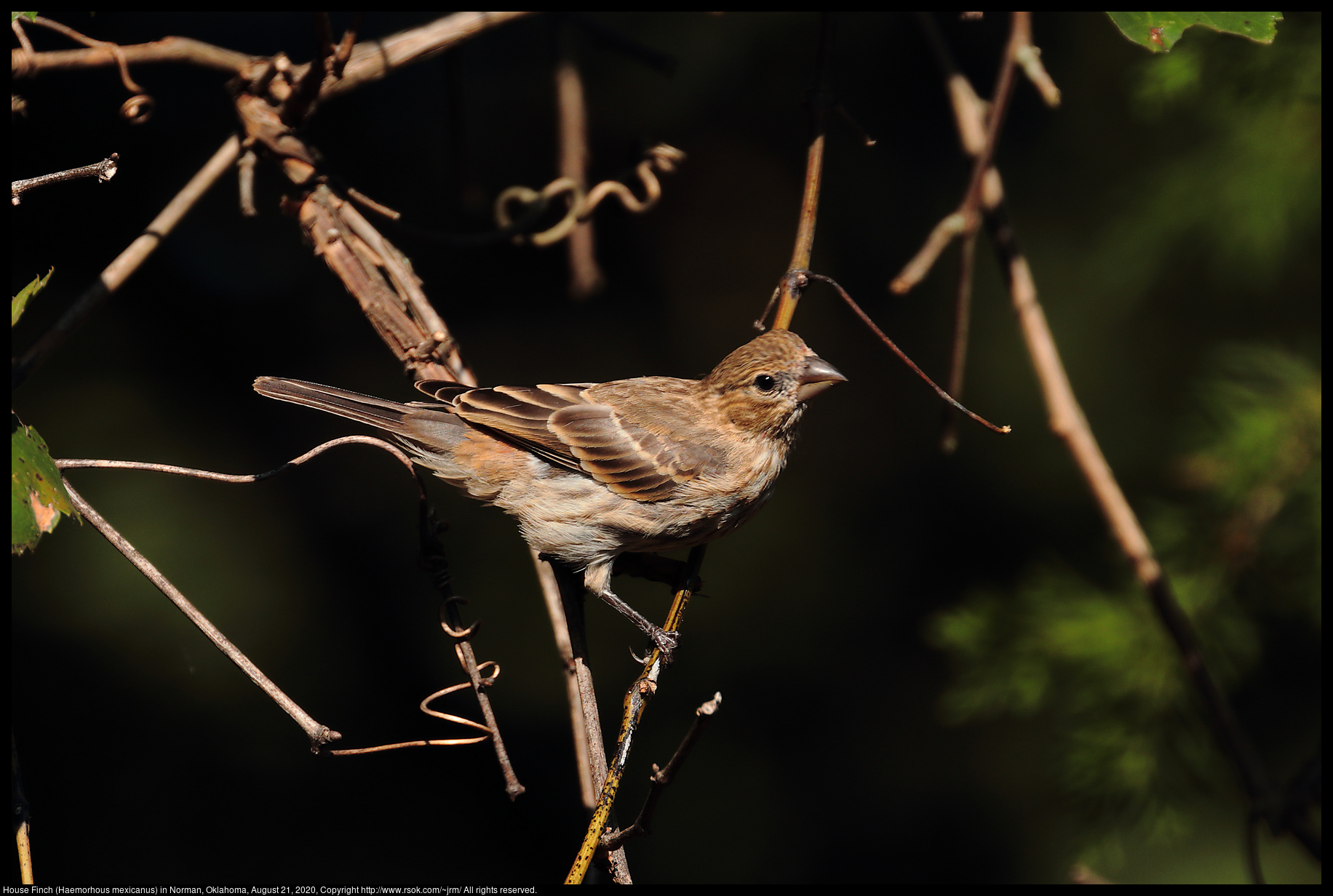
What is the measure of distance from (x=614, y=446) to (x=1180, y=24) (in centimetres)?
210

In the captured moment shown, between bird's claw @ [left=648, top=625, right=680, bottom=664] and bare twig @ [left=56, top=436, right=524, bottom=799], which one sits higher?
bare twig @ [left=56, top=436, right=524, bottom=799]

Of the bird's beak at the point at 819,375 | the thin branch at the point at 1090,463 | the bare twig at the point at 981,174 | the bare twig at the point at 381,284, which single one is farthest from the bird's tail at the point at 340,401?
the thin branch at the point at 1090,463

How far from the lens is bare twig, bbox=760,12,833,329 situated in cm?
254

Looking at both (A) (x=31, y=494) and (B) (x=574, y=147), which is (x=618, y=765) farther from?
(B) (x=574, y=147)

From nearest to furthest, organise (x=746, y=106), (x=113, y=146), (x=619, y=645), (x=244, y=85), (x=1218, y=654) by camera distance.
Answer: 1. (x=244, y=85)
2. (x=1218, y=654)
3. (x=113, y=146)
4. (x=619, y=645)
5. (x=746, y=106)

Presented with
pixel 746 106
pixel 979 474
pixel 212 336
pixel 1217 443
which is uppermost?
pixel 746 106

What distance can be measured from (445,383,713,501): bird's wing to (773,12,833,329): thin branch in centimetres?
68

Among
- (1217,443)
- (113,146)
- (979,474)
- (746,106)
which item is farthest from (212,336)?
(1217,443)

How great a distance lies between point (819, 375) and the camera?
10.1 feet

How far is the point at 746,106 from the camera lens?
539 cm

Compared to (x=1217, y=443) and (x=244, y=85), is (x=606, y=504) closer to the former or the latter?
(x=244, y=85)

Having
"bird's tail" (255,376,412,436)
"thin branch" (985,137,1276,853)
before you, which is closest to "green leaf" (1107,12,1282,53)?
"thin branch" (985,137,1276,853)

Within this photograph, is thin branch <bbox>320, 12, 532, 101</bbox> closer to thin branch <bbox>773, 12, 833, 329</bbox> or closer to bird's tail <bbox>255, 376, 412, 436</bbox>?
bird's tail <bbox>255, 376, 412, 436</bbox>

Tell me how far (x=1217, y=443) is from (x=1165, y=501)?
58 cm
